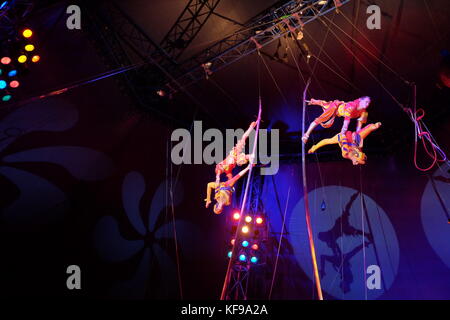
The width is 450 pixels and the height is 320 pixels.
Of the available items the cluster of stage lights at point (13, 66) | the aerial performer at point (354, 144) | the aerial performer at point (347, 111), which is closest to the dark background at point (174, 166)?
the cluster of stage lights at point (13, 66)

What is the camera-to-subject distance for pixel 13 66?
4.12 metres

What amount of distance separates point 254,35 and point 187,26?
3.93ft

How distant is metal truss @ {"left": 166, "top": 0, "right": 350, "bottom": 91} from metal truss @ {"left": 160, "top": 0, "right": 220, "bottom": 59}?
0.34 m

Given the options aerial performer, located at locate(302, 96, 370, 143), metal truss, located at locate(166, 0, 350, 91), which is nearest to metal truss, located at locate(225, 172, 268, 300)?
metal truss, located at locate(166, 0, 350, 91)

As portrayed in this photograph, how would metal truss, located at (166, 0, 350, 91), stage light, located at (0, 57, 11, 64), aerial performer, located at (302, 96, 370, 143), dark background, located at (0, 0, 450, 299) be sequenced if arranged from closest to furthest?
aerial performer, located at (302, 96, 370, 143)
stage light, located at (0, 57, 11, 64)
metal truss, located at (166, 0, 350, 91)
dark background, located at (0, 0, 450, 299)

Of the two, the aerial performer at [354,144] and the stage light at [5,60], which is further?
the stage light at [5,60]

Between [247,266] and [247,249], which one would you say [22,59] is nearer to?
[247,249]

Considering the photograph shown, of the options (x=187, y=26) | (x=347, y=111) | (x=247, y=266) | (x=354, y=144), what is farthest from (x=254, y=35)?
(x=247, y=266)

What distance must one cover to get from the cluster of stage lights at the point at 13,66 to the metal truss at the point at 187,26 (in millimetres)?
2318

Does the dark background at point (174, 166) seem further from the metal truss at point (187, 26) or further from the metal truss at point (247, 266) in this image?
the metal truss at point (247, 266)

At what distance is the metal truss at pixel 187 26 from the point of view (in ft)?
17.4

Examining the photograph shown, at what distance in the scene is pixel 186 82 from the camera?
6391 millimetres

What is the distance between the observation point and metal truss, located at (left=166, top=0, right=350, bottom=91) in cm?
477

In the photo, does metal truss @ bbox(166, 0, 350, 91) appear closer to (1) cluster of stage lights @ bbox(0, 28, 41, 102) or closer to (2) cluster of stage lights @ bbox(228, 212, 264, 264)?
(1) cluster of stage lights @ bbox(0, 28, 41, 102)
